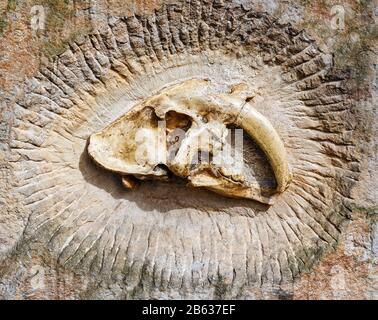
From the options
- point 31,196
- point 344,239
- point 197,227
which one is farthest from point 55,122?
point 344,239

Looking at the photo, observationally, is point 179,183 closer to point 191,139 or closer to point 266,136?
point 191,139

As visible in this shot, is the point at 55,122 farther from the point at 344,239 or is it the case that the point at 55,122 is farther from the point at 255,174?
the point at 344,239

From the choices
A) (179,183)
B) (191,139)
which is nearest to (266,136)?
(191,139)
